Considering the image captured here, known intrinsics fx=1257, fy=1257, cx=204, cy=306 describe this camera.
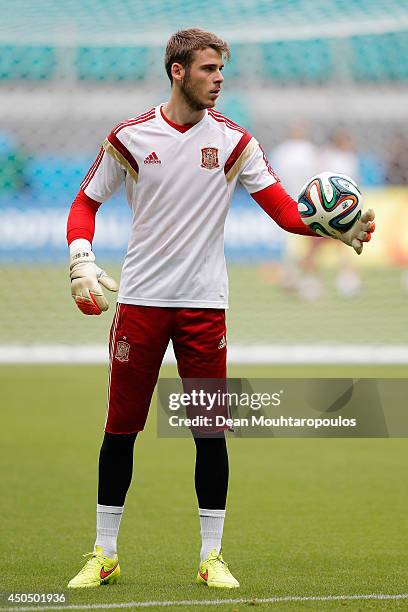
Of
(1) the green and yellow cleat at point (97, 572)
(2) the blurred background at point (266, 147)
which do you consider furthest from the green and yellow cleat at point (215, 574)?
(2) the blurred background at point (266, 147)

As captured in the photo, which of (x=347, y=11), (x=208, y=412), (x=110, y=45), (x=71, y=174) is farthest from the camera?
(x=71, y=174)

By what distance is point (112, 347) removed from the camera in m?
5.28

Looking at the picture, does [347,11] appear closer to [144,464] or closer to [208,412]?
[144,464]

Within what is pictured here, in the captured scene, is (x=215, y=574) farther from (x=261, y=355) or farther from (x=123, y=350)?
(x=261, y=355)

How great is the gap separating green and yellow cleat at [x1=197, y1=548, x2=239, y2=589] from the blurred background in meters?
7.80

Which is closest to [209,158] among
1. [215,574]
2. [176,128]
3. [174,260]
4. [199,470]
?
[176,128]

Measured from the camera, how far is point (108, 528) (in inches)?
209

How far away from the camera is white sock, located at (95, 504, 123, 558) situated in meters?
5.29

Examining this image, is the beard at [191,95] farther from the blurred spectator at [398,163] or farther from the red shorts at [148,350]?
the blurred spectator at [398,163]

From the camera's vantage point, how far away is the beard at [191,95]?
5156mm

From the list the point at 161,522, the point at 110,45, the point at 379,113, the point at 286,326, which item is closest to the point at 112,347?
the point at 161,522

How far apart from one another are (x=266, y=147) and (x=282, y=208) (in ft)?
35.0

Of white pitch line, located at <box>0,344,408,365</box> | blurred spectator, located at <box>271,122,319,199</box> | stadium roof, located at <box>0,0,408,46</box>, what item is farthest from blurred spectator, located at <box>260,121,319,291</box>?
stadium roof, located at <box>0,0,408,46</box>

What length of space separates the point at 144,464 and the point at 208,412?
128 inches
